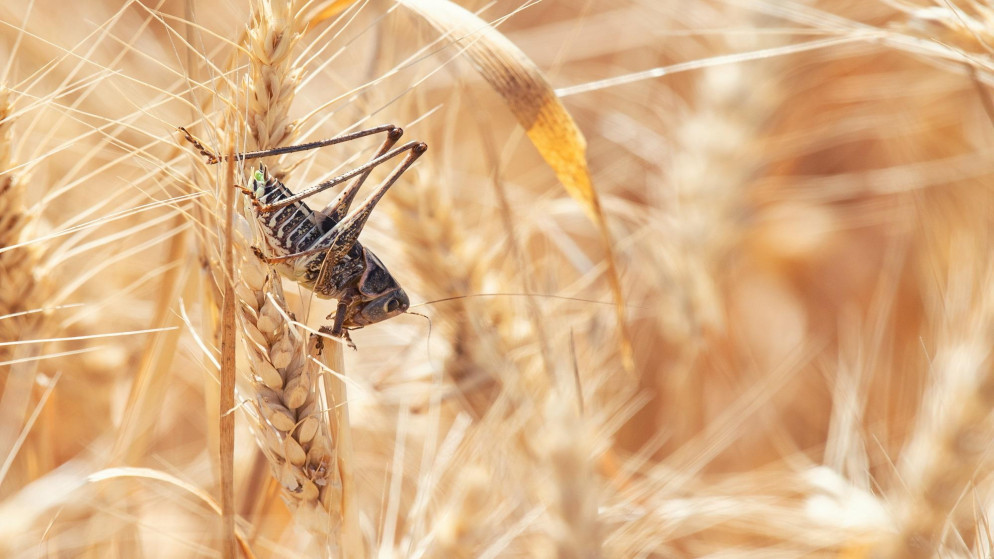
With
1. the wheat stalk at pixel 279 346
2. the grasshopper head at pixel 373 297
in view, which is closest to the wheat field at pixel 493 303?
the wheat stalk at pixel 279 346

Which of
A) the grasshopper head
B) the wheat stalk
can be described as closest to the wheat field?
the wheat stalk

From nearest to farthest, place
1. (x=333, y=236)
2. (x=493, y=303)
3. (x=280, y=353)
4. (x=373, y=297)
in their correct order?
(x=280, y=353) → (x=333, y=236) → (x=373, y=297) → (x=493, y=303)

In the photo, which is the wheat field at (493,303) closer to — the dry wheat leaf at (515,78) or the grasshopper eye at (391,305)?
the dry wheat leaf at (515,78)

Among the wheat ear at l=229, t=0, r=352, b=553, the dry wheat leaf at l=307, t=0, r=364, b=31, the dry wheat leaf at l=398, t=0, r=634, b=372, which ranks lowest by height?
the wheat ear at l=229, t=0, r=352, b=553

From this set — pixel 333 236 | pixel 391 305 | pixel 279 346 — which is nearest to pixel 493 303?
pixel 391 305

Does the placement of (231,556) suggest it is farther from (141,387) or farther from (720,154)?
(720,154)

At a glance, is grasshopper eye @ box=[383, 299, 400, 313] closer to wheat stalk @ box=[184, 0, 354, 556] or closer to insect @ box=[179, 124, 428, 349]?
insect @ box=[179, 124, 428, 349]

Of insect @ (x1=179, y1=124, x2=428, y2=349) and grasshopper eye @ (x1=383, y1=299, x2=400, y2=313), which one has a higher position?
insect @ (x1=179, y1=124, x2=428, y2=349)

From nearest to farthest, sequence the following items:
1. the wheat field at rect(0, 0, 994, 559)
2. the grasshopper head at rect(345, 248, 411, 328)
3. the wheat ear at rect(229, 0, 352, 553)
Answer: the wheat ear at rect(229, 0, 352, 553)
the wheat field at rect(0, 0, 994, 559)
the grasshopper head at rect(345, 248, 411, 328)

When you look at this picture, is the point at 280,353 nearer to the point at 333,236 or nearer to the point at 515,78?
the point at 333,236
